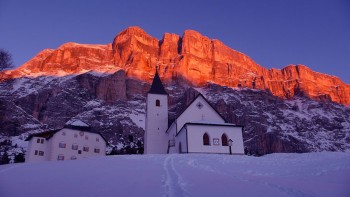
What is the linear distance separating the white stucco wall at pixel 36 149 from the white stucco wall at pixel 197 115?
115 ft

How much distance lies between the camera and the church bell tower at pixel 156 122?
48959mm

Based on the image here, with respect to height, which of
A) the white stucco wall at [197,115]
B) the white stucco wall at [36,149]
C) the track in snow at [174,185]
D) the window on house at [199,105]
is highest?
the window on house at [199,105]

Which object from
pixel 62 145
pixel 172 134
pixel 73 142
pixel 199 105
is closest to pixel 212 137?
pixel 199 105

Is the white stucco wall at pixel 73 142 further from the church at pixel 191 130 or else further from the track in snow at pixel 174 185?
the track in snow at pixel 174 185

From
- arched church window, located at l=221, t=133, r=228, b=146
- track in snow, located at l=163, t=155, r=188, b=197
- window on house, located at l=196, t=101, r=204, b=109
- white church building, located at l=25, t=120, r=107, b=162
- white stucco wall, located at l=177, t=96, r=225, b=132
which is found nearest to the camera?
track in snow, located at l=163, t=155, r=188, b=197

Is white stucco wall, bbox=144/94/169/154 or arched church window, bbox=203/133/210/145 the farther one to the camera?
white stucco wall, bbox=144/94/169/154

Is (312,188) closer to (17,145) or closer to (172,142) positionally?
(172,142)

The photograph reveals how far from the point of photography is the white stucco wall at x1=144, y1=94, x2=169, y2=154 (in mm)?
48906

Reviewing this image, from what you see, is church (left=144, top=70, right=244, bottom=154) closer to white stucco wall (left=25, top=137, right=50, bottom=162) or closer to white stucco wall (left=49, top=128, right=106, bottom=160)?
white stucco wall (left=49, top=128, right=106, bottom=160)

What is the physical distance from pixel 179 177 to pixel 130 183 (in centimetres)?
216

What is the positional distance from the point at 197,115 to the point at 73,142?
3473cm

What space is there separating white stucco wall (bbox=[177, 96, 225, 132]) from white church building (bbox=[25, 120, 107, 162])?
32.5 m

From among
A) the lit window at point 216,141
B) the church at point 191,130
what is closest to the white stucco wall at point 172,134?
the church at point 191,130

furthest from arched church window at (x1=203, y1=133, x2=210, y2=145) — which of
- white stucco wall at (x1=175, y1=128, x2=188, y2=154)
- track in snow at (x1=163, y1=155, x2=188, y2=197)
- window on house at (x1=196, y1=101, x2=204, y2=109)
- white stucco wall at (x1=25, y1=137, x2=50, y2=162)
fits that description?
white stucco wall at (x1=25, y1=137, x2=50, y2=162)
